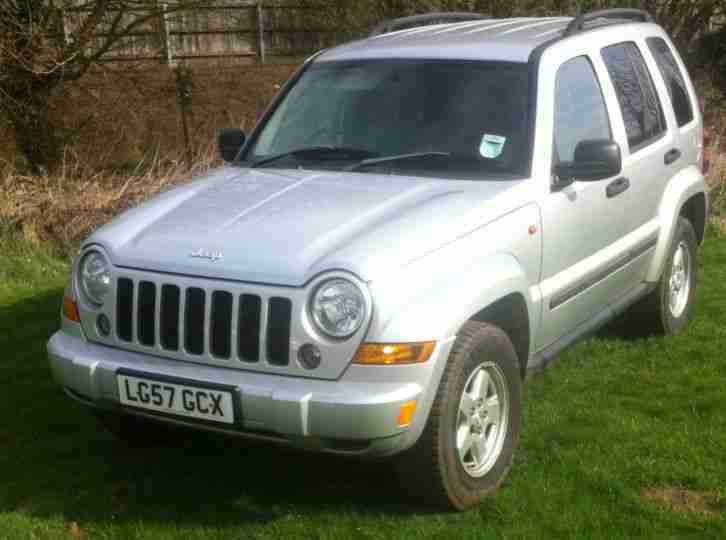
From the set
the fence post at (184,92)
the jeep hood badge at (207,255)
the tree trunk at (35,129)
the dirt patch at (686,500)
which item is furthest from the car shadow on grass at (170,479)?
the fence post at (184,92)

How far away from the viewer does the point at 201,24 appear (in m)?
18.0

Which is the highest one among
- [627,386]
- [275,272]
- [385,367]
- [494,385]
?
[275,272]

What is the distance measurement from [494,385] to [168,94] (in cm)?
1049

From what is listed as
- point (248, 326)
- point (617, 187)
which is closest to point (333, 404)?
point (248, 326)

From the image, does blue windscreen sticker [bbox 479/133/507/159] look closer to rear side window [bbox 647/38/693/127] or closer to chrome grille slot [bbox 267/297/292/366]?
chrome grille slot [bbox 267/297/292/366]

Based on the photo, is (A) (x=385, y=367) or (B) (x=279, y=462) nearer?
(A) (x=385, y=367)

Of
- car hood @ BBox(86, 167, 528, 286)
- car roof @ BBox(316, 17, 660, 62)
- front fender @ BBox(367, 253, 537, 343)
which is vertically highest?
car roof @ BBox(316, 17, 660, 62)

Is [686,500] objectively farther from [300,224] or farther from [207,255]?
[207,255]

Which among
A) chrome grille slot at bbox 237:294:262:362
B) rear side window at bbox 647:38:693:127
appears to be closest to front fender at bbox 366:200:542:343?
chrome grille slot at bbox 237:294:262:362

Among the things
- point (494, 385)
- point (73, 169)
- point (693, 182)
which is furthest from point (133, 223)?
point (73, 169)

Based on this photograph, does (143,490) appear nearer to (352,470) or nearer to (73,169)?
(352,470)

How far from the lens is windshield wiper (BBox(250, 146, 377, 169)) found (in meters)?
5.20

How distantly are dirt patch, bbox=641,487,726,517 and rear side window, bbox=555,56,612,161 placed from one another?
1.57 meters

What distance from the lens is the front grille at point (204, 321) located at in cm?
401
